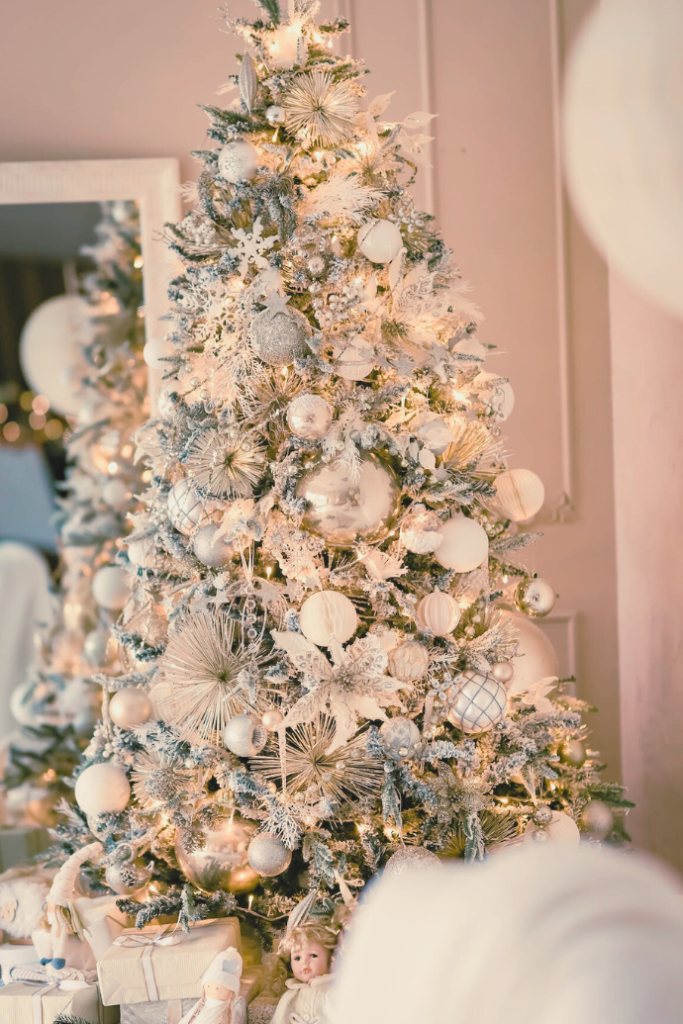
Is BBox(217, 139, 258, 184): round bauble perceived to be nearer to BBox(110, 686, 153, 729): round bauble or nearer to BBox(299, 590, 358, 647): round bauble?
BBox(299, 590, 358, 647): round bauble

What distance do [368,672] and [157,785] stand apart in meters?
0.49

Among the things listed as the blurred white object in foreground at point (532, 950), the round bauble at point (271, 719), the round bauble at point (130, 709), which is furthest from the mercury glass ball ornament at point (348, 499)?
the blurred white object in foreground at point (532, 950)

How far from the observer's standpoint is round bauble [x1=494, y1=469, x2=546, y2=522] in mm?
1824

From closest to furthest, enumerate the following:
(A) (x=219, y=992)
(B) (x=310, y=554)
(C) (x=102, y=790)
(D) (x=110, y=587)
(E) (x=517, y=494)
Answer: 1. (A) (x=219, y=992)
2. (B) (x=310, y=554)
3. (C) (x=102, y=790)
4. (E) (x=517, y=494)
5. (D) (x=110, y=587)

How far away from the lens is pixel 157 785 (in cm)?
157

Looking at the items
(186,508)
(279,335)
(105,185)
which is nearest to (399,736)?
(186,508)

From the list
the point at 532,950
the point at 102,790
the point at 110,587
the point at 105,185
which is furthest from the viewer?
the point at 105,185

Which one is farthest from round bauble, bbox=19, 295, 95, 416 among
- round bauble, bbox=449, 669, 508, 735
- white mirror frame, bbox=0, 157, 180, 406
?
round bauble, bbox=449, 669, 508, 735

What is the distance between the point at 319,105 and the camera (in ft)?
5.16

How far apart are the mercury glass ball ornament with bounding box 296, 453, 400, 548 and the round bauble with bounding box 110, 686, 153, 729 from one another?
0.54 m

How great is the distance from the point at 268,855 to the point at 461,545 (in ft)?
2.29

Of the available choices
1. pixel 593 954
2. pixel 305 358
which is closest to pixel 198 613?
pixel 305 358

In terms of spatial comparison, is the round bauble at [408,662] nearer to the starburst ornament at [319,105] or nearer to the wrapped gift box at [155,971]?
the wrapped gift box at [155,971]

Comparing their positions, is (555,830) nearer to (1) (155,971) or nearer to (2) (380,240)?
(1) (155,971)
